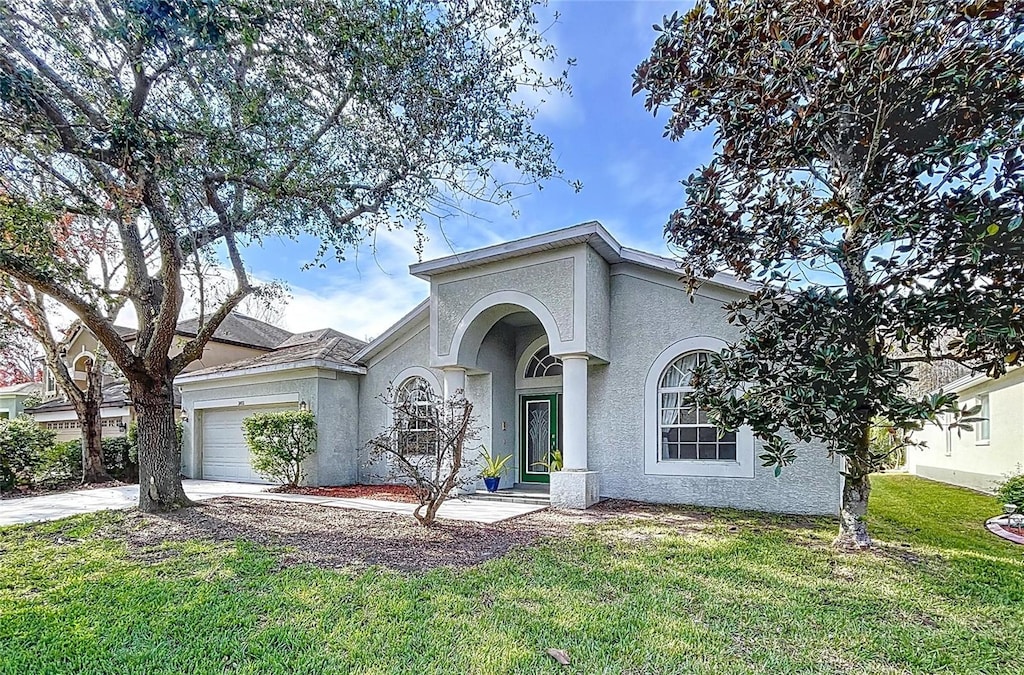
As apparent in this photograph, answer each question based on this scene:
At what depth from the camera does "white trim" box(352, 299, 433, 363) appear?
1477cm

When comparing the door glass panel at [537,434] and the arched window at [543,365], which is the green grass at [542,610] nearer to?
the door glass panel at [537,434]

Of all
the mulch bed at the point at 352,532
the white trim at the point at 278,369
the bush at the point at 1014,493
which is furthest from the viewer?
the white trim at the point at 278,369

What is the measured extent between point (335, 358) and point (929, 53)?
46.3 ft

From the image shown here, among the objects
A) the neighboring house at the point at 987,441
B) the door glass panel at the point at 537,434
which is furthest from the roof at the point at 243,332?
the neighboring house at the point at 987,441

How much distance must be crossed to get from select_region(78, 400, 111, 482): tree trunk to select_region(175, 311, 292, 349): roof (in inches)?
236

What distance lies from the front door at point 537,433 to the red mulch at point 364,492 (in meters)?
3.09

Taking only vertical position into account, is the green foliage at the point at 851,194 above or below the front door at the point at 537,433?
above

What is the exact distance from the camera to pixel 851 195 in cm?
678

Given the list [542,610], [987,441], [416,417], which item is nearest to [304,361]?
[416,417]

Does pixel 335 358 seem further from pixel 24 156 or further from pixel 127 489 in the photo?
pixel 24 156

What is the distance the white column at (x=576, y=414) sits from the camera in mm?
11336

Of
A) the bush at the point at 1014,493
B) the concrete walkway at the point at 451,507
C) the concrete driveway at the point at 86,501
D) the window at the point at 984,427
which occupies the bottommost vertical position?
the concrete driveway at the point at 86,501

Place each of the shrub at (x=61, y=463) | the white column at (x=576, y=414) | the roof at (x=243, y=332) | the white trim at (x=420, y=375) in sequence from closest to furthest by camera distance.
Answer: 1. the white column at (x=576, y=414)
2. the white trim at (x=420, y=375)
3. the shrub at (x=61, y=463)
4. the roof at (x=243, y=332)

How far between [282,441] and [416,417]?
7.03 meters
